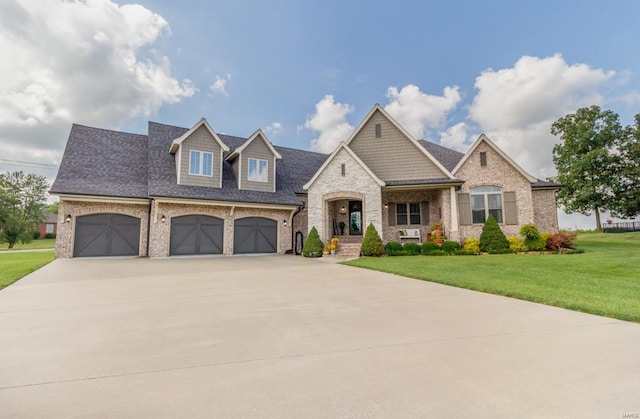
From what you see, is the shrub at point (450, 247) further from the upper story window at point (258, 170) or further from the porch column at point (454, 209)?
the upper story window at point (258, 170)

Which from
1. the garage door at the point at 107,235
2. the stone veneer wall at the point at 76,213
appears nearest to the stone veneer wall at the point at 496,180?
the stone veneer wall at the point at 76,213

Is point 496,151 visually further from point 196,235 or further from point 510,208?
point 196,235

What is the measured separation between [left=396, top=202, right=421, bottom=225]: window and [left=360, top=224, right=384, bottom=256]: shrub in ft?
10.5

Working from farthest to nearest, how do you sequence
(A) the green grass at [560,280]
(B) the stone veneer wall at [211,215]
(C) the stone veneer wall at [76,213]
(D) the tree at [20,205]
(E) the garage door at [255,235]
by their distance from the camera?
(D) the tree at [20,205] < (E) the garage door at [255,235] < (B) the stone veneer wall at [211,215] < (C) the stone veneer wall at [76,213] < (A) the green grass at [560,280]

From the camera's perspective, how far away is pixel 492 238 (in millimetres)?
14188

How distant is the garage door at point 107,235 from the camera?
1414 centimetres

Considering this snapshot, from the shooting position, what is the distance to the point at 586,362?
2787 mm

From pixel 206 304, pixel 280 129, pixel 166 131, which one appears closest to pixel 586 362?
pixel 206 304

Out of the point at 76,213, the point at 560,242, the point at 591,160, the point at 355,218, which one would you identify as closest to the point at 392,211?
the point at 355,218

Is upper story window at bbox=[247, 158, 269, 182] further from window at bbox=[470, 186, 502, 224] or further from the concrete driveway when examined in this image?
the concrete driveway

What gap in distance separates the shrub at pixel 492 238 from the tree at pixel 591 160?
20180 millimetres

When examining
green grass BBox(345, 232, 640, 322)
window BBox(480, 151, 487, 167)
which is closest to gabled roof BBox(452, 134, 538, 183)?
window BBox(480, 151, 487, 167)

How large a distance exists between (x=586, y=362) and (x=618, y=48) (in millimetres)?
16137

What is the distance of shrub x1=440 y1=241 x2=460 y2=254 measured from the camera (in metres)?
14.4
